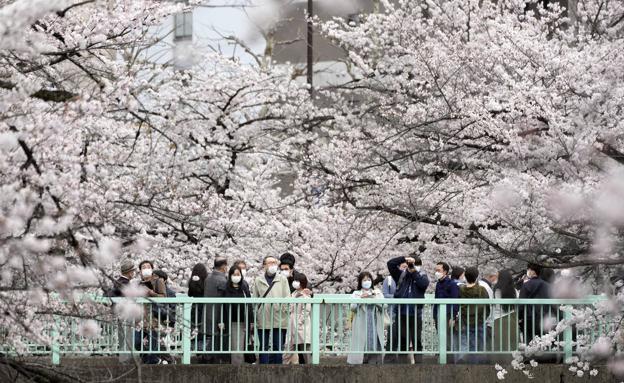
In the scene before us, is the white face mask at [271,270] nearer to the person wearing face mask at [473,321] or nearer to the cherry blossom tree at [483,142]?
the person wearing face mask at [473,321]

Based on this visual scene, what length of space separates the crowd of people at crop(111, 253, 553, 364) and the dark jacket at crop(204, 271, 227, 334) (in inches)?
0.4

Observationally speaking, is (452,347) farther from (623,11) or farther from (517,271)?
(623,11)

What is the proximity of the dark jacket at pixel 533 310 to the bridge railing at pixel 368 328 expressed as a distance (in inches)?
0.5

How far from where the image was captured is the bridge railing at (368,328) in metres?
15.5

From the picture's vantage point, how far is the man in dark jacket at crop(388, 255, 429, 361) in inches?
626

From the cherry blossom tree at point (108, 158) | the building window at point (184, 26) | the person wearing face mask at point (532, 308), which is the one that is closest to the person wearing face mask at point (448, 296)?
the person wearing face mask at point (532, 308)

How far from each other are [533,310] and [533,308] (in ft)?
0.08

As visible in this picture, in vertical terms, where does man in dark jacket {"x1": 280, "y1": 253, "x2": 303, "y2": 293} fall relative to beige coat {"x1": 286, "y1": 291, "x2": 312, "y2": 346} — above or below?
above

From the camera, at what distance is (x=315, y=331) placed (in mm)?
15703

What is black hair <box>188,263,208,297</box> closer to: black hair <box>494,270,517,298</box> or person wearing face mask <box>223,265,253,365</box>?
person wearing face mask <box>223,265,253,365</box>

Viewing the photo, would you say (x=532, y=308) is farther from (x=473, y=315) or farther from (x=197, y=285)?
(x=197, y=285)

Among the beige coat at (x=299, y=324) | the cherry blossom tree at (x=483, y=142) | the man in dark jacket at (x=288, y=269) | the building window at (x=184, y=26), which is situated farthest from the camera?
the building window at (x=184, y=26)

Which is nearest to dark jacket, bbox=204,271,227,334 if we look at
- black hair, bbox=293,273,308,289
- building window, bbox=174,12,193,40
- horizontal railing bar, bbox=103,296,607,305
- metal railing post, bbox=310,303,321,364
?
horizontal railing bar, bbox=103,296,607,305

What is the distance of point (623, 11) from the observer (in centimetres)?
2105
